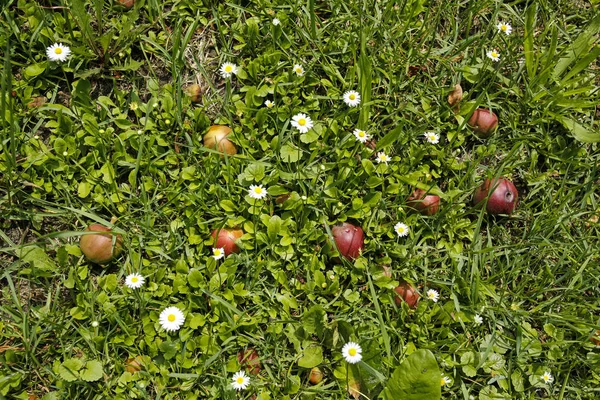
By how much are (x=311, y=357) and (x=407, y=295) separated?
2.06 ft

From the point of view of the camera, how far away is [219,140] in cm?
320

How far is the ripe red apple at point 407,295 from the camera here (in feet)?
10.0

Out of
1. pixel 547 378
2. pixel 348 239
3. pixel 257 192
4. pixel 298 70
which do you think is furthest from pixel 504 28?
pixel 547 378

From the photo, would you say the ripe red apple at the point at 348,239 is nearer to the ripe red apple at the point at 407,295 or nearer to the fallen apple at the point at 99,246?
the ripe red apple at the point at 407,295

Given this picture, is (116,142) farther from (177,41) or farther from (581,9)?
(581,9)

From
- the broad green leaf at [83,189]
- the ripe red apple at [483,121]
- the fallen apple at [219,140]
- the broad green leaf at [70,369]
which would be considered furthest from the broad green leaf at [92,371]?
the ripe red apple at [483,121]

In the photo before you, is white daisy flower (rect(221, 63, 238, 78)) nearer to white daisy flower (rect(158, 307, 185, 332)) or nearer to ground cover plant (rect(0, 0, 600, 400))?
ground cover plant (rect(0, 0, 600, 400))

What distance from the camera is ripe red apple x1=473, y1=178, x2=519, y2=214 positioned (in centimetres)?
326

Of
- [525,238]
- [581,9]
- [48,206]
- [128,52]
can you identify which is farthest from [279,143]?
[581,9]

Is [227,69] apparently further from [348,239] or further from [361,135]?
[348,239]

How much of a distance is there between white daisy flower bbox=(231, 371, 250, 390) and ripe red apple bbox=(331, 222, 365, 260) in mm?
832

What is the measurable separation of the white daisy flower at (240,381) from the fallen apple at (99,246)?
905 millimetres

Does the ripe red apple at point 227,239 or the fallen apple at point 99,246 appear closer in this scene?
the fallen apple at point 99,246

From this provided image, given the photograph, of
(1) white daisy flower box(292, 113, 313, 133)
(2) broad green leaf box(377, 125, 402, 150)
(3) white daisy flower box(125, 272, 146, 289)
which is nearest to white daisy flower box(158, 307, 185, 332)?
(3) white daisy flower box(125, 272, 146, 289)
